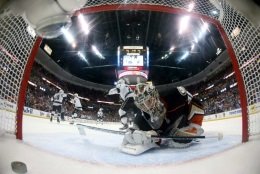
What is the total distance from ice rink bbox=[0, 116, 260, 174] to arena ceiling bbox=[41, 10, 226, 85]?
14cm

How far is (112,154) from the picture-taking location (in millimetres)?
847

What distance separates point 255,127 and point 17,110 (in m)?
0.58

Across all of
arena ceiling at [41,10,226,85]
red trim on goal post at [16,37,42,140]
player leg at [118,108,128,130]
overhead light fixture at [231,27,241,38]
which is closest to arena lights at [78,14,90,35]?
arena ceiling at [41,10,226,85]

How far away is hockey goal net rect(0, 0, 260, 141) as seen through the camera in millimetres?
812

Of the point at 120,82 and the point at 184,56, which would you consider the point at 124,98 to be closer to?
the point at 120,82

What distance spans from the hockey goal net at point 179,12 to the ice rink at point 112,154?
0.04m

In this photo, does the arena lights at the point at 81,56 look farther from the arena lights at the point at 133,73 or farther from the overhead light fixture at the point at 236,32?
the overhead light fixture at the point at 236,32

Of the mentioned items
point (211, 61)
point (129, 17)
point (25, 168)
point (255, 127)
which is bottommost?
point (25, 168)

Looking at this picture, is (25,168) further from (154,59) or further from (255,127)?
(255,127)

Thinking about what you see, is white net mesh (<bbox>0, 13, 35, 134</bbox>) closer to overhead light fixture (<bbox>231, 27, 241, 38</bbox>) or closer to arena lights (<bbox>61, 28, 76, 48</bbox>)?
arena lights (<bbox>61, 28, 76, 48</bbox>)

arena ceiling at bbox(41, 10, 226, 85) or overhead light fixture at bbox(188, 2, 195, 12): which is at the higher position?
overhead light fixture at bbox(188, 2, 195, 12)

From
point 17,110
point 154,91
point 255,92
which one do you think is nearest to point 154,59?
point 154,91

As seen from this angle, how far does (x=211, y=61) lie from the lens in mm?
804

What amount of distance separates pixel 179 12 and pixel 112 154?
0.38m
